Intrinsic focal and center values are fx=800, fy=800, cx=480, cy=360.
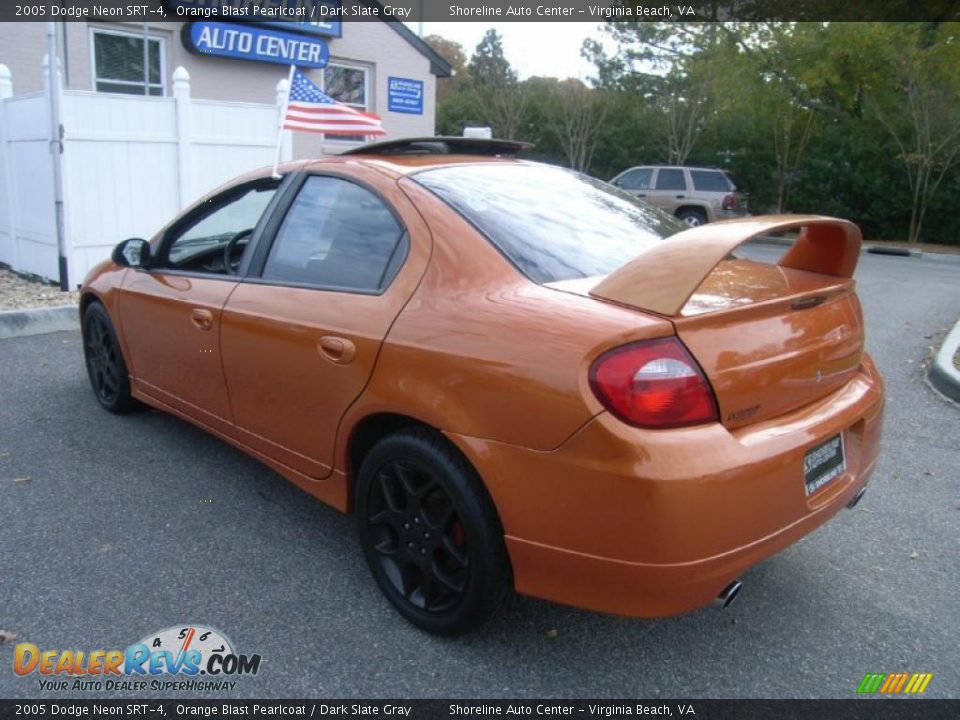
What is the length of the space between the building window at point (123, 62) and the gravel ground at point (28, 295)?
473 cm

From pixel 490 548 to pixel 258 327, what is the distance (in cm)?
136

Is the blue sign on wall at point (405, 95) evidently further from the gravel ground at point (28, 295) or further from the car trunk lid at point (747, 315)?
the car trunk lid at point (747, 315)

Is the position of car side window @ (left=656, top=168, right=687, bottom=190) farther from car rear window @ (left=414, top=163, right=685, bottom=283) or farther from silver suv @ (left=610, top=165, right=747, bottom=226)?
car rear window @ (left=414, top=163, right=685, bottom=283)

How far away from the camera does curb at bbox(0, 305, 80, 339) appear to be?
6.62 meters

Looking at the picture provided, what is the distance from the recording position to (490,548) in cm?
237

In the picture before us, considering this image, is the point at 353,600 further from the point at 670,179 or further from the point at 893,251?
the point at 670,179

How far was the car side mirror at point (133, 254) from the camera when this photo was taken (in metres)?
4.06

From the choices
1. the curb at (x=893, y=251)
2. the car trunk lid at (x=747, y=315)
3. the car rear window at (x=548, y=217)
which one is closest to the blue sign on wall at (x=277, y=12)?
the car rear window at (x=548, y=217)

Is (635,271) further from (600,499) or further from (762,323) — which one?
(600,499)

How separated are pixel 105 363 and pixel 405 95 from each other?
12.8m

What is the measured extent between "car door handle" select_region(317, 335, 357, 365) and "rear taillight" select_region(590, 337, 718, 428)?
952 millimetres

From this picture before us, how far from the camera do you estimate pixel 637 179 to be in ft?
65.1

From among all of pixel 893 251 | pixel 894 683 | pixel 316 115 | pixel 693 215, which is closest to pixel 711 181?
pixel 693 215

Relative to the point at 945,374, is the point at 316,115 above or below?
above
